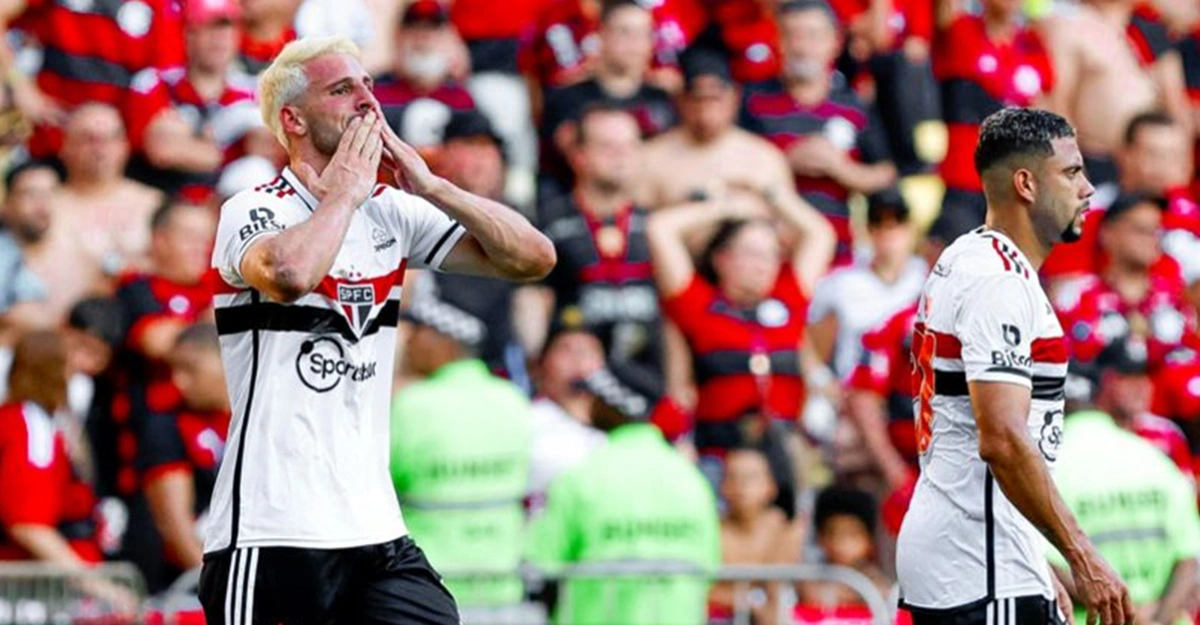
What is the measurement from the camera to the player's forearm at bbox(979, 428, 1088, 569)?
24.1ft

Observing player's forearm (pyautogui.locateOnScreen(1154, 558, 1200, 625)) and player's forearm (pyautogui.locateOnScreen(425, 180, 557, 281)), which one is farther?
player's forearm (pyautogui.locateOnScreen(1154, 558, 1200, 625))

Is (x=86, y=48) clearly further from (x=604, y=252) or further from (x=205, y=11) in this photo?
(x=604, y=252)

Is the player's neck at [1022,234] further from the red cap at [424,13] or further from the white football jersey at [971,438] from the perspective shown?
the red cap at [424,13]

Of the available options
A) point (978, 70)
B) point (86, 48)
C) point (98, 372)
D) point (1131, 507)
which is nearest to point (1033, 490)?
point (1131, 507)

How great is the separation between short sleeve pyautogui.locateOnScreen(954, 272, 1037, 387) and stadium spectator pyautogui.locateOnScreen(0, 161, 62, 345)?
7189 mm

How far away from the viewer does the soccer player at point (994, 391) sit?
7.49m

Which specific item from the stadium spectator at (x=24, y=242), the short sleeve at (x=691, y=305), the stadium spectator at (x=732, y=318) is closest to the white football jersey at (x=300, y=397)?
the stadium spectator at (x=24, y=242)

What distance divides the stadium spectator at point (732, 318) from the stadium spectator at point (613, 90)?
0.74 metres

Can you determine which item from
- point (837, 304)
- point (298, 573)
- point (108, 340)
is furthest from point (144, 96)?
point (298, 573)

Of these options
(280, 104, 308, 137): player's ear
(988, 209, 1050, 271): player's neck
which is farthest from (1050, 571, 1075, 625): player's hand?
(280, 104, 308, 137): player's ear

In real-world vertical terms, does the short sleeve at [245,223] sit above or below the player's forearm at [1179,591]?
above

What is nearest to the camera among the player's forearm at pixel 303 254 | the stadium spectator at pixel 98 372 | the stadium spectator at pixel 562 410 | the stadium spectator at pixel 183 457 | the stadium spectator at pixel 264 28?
the player's forearm at pixel 303 254

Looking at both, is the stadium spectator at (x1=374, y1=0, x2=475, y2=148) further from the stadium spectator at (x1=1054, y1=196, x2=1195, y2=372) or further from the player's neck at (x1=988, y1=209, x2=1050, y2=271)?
the player's neck at (x1=988, y1=209, x2=1050, y2=271)

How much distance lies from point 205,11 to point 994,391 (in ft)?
27.6
